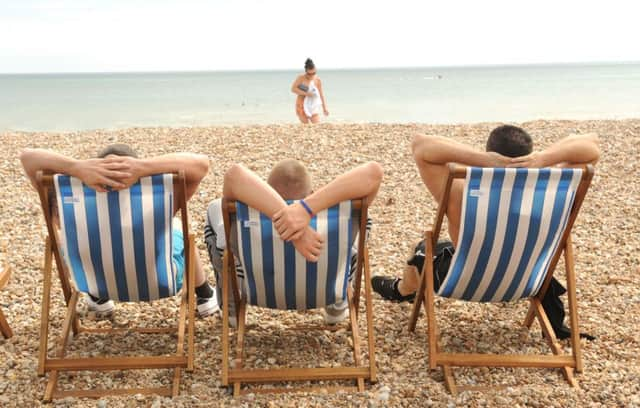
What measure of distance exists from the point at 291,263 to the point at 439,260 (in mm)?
893

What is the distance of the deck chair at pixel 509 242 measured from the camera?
247cm

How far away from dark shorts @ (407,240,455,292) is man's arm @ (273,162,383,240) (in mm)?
701

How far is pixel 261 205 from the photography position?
2.43 meters

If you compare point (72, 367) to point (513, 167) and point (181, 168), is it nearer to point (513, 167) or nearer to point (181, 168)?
point (181, 168)

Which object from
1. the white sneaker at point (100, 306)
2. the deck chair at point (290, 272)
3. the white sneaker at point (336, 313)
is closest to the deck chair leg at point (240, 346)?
the deck chair at point (290, 272)

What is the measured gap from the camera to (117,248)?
259 centimetres

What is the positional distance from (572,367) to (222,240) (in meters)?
1.81

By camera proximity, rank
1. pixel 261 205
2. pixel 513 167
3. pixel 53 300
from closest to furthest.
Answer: pixel 261 205, pixel 513 167, pixel 53 300

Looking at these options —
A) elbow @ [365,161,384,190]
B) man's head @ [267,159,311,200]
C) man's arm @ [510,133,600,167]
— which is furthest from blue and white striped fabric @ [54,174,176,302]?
man's arm @ [510,133,600,167]

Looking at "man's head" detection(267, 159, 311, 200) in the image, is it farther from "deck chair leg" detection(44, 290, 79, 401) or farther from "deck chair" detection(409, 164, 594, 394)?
"deck chair leg" detection(44, 290, 79, 401)

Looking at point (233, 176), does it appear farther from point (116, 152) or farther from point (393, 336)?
point (393, 336)

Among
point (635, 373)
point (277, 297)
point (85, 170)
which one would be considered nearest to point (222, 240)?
point (277, 297)

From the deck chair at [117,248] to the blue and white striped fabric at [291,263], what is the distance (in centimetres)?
33

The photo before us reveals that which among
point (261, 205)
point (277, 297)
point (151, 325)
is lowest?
point (151, 325)
